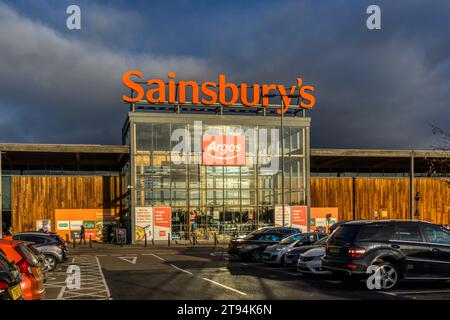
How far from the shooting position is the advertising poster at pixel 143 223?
146 ft

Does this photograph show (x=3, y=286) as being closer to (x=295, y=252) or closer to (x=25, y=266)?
(x=25, y=266)

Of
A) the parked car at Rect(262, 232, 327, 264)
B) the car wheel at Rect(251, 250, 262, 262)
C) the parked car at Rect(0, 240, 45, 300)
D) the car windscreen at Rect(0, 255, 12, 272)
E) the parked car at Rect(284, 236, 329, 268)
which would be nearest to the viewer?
the car windscreen at Rect(0, 255, 12, 272)

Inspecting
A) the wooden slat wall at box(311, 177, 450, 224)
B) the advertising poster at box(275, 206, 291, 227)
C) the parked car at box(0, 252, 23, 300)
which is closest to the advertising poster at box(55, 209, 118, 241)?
the advertising poster at box(275, 206, 291, 227)

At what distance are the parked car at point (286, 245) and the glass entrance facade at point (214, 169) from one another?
21827 mm

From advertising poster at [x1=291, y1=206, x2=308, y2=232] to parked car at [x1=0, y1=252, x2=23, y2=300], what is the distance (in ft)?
129

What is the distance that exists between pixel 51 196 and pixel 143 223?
29.7ft

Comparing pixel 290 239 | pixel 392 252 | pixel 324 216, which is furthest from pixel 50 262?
pixel 324 216

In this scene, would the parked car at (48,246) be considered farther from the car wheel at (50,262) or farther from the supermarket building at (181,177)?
the supermarket building at (181,177)

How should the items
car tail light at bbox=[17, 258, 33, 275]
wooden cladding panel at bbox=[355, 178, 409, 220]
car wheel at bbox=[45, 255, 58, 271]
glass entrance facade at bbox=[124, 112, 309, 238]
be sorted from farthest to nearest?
wooden cladding panel at bbox=[355, 178, 409, 220], glass entrance facade at bbox=[124, 112, 309, 238], car wheel at bbox=[45, 255, 58, 271], car tail light at bbox=[17, 258, 33, 275]

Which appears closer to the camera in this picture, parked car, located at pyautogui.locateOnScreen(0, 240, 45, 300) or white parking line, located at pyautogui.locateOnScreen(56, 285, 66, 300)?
parked car, located at pyautogui.locateOnScreen(0, 240, 45, 300)

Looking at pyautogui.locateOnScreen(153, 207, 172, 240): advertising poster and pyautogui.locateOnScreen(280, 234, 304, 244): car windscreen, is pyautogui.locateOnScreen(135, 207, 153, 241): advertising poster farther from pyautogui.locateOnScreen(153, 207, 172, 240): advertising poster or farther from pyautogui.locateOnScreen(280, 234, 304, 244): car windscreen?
pyautogui.locateOnScreen(280, 234, 304, 244): car windscreen

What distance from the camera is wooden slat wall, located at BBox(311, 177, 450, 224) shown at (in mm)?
52375

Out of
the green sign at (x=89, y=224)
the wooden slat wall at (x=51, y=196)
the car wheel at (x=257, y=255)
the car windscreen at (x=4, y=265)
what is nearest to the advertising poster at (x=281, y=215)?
the wooden slat wall at (x=51, y=196)
